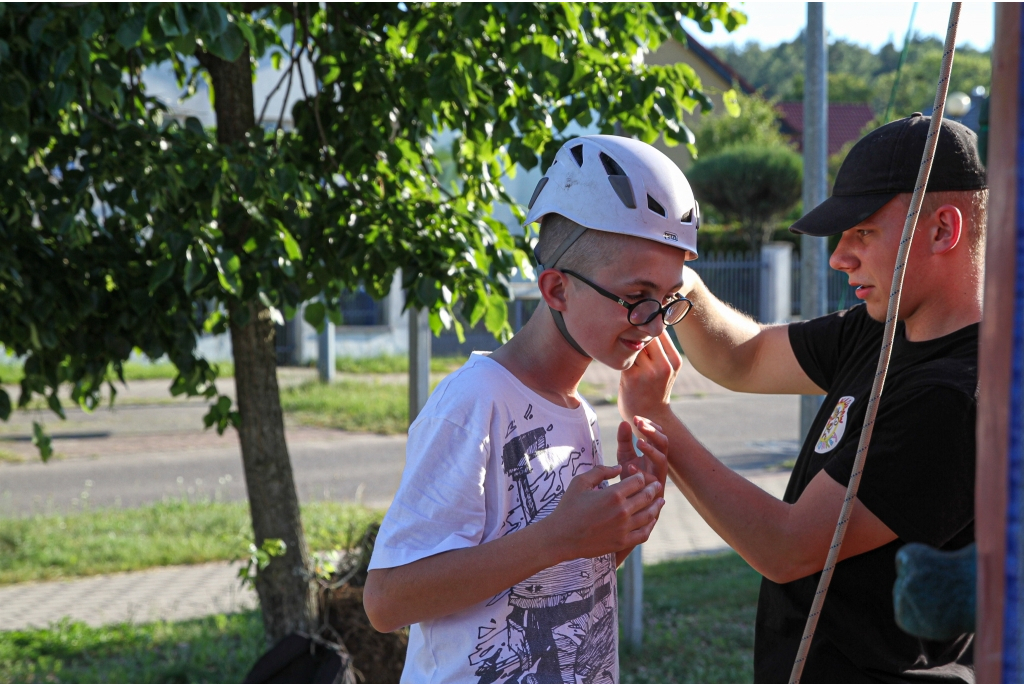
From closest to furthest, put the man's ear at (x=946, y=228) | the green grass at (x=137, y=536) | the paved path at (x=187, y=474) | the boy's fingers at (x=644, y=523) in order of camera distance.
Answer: the boy's fingers at (x=644, y=523), the man's ear at (x=946, y=228), the paved path at (x=187, y=474), the green grass at (x=137, y=536)

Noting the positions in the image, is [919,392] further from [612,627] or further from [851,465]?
[612,627]

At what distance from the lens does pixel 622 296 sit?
1.62 meters

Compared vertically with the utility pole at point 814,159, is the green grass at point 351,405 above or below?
below

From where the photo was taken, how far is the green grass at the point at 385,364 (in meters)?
17.5

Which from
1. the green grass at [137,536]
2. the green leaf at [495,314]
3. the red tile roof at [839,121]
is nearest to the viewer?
the green leaf at [495,314]

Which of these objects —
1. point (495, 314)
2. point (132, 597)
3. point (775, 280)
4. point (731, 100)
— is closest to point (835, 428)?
point (495, 314)

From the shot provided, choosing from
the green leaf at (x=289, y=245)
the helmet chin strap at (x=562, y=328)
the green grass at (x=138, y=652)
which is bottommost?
the green grass at (x=138, y=652)

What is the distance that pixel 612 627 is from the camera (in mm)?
1759

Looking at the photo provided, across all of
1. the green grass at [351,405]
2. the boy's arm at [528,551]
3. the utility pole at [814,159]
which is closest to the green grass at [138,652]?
the utility pole at [814,159]

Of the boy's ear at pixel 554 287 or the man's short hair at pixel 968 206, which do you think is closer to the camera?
the boy's ear at pixel 554 287

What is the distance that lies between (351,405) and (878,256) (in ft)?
38.4

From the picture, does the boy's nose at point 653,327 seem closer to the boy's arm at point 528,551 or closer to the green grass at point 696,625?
the boy's arm at point 528,551

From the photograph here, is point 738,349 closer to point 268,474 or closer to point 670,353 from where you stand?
point 670,353

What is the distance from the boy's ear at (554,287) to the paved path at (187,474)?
4014mm
